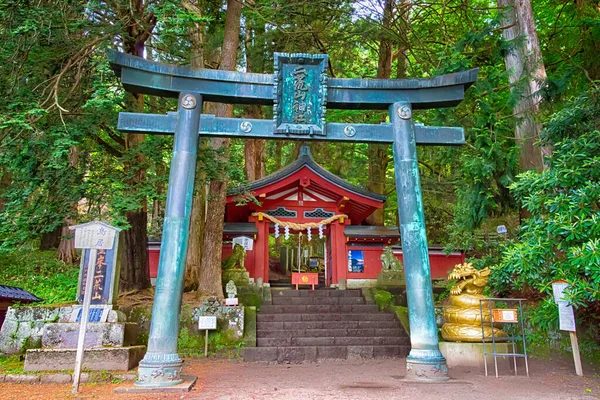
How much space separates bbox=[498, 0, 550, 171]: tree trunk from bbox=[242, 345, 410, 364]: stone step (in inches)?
185

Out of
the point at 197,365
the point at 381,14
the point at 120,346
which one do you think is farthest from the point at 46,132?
the point at 381,14

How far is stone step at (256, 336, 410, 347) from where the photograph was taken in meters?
8.78

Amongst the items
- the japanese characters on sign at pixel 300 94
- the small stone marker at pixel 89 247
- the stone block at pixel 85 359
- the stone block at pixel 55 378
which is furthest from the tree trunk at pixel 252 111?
the stone block at pixel 55 378

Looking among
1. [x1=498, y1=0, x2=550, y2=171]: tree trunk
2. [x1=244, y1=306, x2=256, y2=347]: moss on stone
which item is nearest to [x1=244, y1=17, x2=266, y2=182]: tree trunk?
[x1=498, y1=0, x2=550, y2=171]: tree trunk

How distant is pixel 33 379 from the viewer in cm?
564

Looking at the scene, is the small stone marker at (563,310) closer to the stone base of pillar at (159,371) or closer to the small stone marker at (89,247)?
the stone base of pillar at (159,371)

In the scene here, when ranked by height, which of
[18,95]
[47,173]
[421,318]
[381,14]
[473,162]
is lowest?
[421,318]

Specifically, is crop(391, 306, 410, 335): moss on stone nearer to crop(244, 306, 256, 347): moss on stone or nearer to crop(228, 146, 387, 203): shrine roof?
crop(244, 306, 256, 347): moss on stone

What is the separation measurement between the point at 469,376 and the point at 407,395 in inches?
71.8

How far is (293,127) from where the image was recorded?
5930 mm

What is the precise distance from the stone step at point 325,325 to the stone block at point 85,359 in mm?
3691

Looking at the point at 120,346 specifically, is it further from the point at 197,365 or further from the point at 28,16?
the point at 28,16

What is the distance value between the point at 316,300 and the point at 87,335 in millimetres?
6258

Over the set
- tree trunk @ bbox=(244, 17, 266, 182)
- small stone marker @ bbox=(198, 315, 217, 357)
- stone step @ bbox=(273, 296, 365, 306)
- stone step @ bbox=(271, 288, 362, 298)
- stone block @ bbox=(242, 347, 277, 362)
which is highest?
tree trunk @ bbox=(244, 17, 266, 182)
